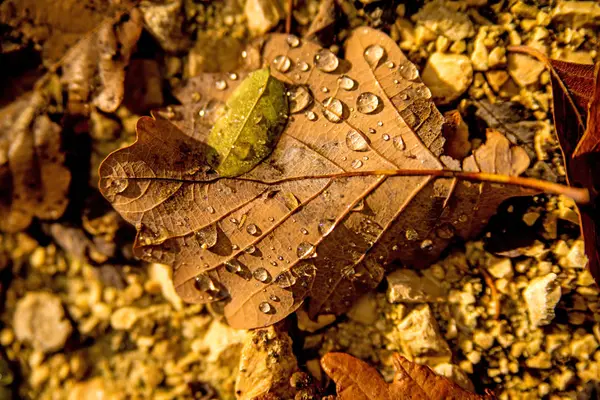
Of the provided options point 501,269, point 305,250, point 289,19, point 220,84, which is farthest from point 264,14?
point 501,269

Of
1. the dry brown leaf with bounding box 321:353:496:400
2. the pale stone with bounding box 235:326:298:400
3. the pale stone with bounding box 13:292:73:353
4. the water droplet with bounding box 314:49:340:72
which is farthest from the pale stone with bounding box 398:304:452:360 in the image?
the pale stone with bounding box 13:292:73:353

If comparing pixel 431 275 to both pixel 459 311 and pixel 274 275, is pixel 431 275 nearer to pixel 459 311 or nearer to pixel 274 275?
pixel 459 311

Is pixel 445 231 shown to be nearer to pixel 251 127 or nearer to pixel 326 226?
pixel 326 226

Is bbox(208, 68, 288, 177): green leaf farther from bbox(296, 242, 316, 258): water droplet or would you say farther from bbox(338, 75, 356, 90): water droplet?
bbox(296, 242, 316, 258): water droplet

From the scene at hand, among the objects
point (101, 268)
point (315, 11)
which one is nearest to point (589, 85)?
point (315, 11)

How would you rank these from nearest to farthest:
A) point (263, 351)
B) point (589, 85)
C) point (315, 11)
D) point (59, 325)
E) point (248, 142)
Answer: point (589, 85) → point (248, 142) → point (263, 351) → point (315, 11) → point (59, 325)

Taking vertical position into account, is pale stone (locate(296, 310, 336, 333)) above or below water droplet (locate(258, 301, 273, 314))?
below

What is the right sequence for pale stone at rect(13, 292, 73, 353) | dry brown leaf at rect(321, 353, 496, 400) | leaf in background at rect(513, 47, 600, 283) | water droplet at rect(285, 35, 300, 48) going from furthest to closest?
pale stone at rect(13, 292, 73, 353) → water droplet at rect(285, 35, 300, 48) → dry brown leaf at rect(321, 353, 496, 400) → leaf in background at rect(513, 47, 600, 283)
